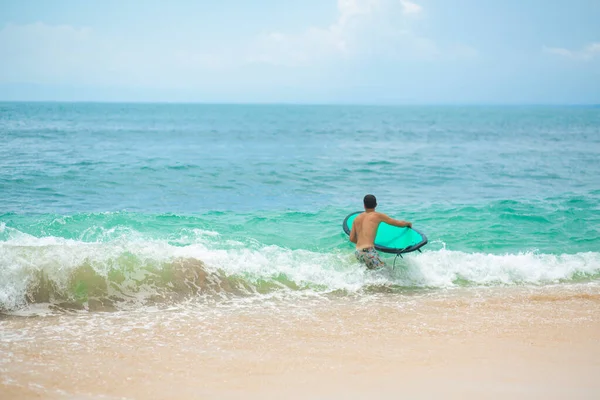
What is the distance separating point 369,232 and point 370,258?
412 millimetres

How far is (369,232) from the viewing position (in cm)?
856

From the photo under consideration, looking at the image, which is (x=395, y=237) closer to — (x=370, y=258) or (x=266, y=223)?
(x=370, y=258)

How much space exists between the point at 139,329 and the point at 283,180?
42.3 feet

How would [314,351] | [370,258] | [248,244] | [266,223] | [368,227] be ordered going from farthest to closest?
[266,223] < [248,244] < [368,227] < [370,258] < [314,351]

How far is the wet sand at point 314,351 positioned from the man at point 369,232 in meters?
1.02

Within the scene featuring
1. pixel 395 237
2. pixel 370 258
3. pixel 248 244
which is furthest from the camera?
pixel 248 244

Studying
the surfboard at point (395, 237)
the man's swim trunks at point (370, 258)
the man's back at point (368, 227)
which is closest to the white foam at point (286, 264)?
the man's swim trunks at point (370, 258)

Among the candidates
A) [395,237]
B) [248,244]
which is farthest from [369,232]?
[248,244]

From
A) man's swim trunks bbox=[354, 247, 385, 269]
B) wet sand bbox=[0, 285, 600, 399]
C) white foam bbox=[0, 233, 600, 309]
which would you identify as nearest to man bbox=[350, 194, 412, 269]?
man's swim trunks bbox=[354, 247, 385, 269]

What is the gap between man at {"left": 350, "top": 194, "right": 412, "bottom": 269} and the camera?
8.46 metres

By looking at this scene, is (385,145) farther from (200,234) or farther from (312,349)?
(312,349)

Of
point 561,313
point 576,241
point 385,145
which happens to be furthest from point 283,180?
point 385,145

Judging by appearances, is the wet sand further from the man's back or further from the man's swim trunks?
the man's back

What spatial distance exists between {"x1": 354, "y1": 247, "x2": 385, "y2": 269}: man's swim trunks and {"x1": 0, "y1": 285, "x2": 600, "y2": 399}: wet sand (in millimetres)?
988
